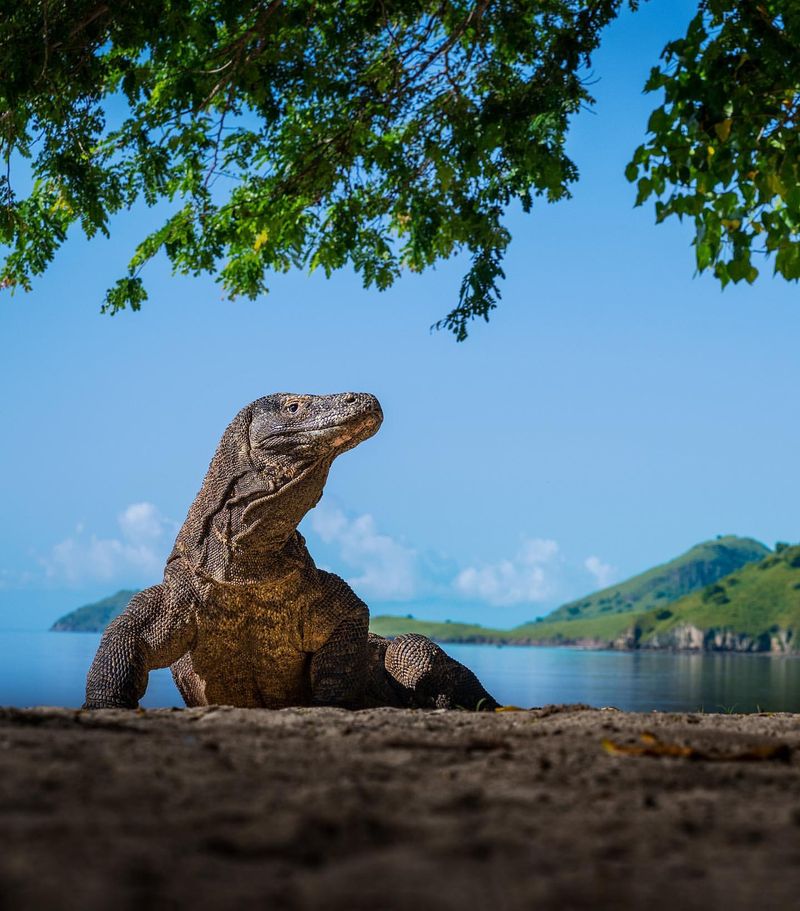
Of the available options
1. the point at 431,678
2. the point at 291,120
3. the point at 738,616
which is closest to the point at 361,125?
the point at 291,120

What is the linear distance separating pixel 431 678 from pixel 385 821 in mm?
5287

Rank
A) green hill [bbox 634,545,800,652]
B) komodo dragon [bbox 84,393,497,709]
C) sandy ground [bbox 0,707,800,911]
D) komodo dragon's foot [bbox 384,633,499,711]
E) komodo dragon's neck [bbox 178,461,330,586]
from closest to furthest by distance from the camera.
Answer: sandy ground [bbox 0,707,800,911], komodo dragon [bbox 84,393,497,709], komodo dragon's neck [bbox 178,461,330,586], komodo dragon's foot [bbox 384,633,499,711], green hill [bbox 634,545,800,652]

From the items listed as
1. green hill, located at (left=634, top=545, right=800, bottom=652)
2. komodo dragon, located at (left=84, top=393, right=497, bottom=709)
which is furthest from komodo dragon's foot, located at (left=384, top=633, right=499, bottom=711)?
green hill, located at (left=634, top=545, right=800, bottom=652)

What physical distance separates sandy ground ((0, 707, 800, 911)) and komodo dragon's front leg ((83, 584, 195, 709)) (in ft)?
9.18

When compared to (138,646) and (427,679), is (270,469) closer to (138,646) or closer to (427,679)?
(138,646)

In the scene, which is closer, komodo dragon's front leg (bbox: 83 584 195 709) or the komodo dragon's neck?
komodo dragon's front leg (bbox: 83 584 195 709)

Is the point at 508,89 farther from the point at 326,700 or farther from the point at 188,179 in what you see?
the point at 326,700

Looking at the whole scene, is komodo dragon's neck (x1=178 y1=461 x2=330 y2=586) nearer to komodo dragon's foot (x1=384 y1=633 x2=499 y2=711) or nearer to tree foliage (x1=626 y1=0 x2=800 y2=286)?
komodo dragon's foot (x1=384 y1=633 x2=499 y2=711)

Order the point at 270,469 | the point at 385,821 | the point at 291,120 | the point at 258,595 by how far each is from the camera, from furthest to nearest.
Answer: the point at 291,120
the point at 258,595
the point at 270,469
the point at 385,821

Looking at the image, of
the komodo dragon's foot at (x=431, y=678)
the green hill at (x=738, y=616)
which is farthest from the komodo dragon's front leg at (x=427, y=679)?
the green hill at (x=738, y=616)

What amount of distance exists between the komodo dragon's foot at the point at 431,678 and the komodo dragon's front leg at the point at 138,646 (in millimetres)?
1590

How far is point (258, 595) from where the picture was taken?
22.5 feet

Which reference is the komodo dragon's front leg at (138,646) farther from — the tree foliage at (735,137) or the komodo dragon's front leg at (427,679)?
the tree foliage at (735,137)

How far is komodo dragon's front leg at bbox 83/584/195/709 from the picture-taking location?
21.5ft
